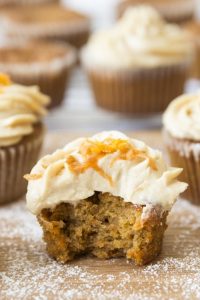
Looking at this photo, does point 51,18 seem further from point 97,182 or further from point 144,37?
point 97,182

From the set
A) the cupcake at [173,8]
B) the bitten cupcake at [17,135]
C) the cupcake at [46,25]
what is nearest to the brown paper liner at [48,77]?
the cupcake at [46,25]

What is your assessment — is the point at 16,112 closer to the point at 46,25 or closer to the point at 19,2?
the point at 46,25

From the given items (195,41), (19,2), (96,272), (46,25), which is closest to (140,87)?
(195,41)

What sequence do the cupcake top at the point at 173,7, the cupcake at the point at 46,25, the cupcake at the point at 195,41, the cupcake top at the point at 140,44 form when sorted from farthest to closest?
1. the cupcake top at the point at 173,7
2. the cupcake at the point at 46,25
3. the cupcake at the point at 195,41
4. the cupcake top at the point at 140,44

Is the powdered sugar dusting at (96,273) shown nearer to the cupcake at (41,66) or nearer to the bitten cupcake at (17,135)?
the bitten cupcake at (17,135)

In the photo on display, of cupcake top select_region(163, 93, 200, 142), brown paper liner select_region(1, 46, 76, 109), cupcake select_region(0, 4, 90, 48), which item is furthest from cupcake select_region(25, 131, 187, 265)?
cupcake select_region(0, 4, 90, 48)
